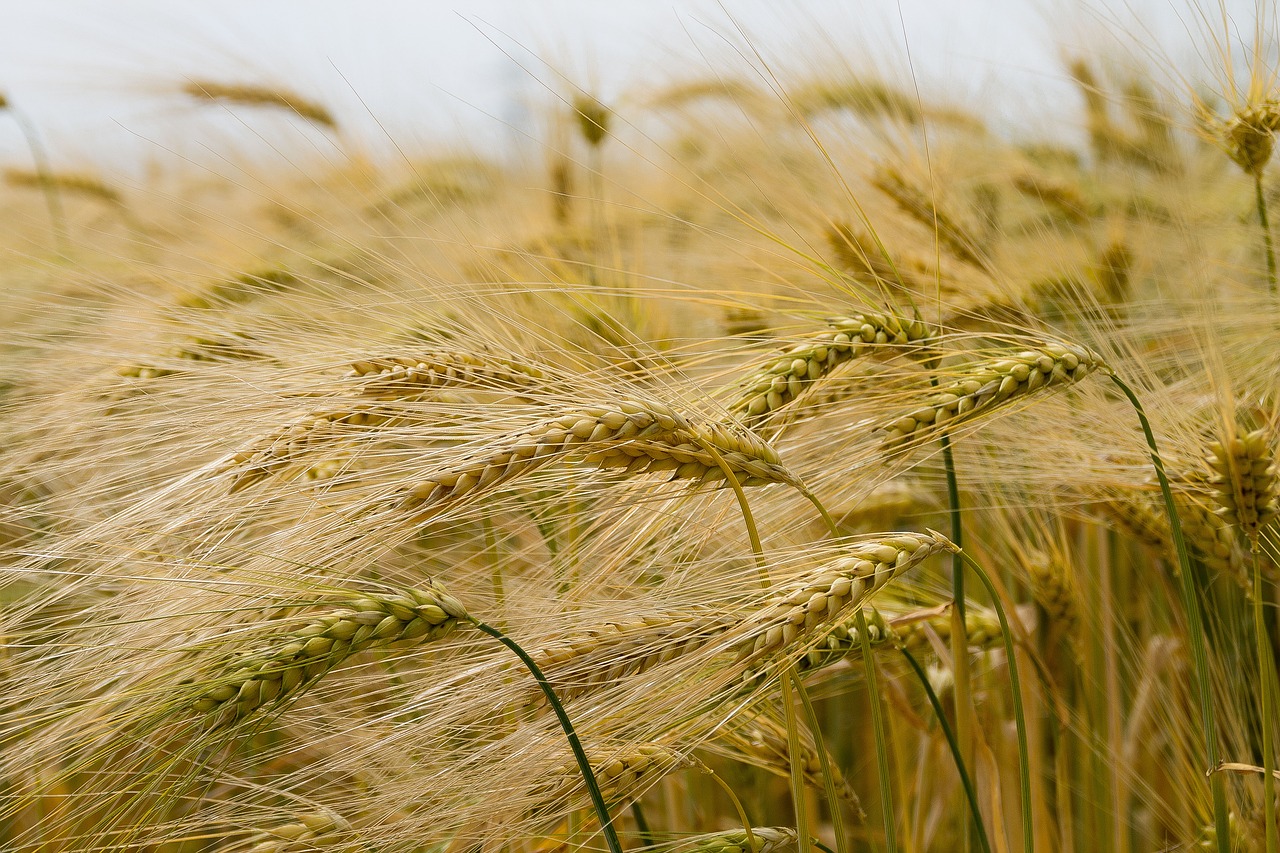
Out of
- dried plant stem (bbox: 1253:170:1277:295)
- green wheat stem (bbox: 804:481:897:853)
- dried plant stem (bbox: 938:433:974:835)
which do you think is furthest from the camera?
dried plant stem (bbox: 1253:170:1277:295)

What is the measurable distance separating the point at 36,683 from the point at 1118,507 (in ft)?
3.35

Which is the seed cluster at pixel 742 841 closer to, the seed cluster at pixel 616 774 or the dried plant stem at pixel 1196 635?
the seed cluster at pixel 616 774

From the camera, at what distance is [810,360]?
0.82 m

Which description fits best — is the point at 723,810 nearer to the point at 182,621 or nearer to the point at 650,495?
the point at 650,495

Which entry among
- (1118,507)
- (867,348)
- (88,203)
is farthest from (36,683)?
(88,203)

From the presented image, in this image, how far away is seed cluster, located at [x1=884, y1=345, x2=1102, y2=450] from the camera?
784mm

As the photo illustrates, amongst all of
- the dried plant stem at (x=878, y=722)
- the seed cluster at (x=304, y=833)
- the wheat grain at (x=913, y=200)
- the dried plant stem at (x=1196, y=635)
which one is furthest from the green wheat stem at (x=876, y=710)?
the wheat grain at (x=913, y=200)

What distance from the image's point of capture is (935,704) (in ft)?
2.80

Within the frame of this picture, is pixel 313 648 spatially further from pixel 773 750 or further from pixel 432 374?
pixel 773 750

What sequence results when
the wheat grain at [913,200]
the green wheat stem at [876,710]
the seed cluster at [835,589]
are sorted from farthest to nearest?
1. the wheat grain at [913,200]
2. the green wheat stem at [876,710]
3. the seed cluster at [835,589]

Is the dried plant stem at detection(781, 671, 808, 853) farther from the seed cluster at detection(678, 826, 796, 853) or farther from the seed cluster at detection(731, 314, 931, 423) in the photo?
the seed cluster at detection(731, 314, 931, 423)

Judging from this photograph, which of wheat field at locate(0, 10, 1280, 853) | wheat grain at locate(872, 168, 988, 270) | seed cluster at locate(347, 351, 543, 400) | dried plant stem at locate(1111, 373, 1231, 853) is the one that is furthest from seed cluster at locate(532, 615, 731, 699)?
wheat grain at locate(872, 168, 988, 270)

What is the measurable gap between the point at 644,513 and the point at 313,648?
0.30 metres

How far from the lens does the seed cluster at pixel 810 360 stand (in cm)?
81
